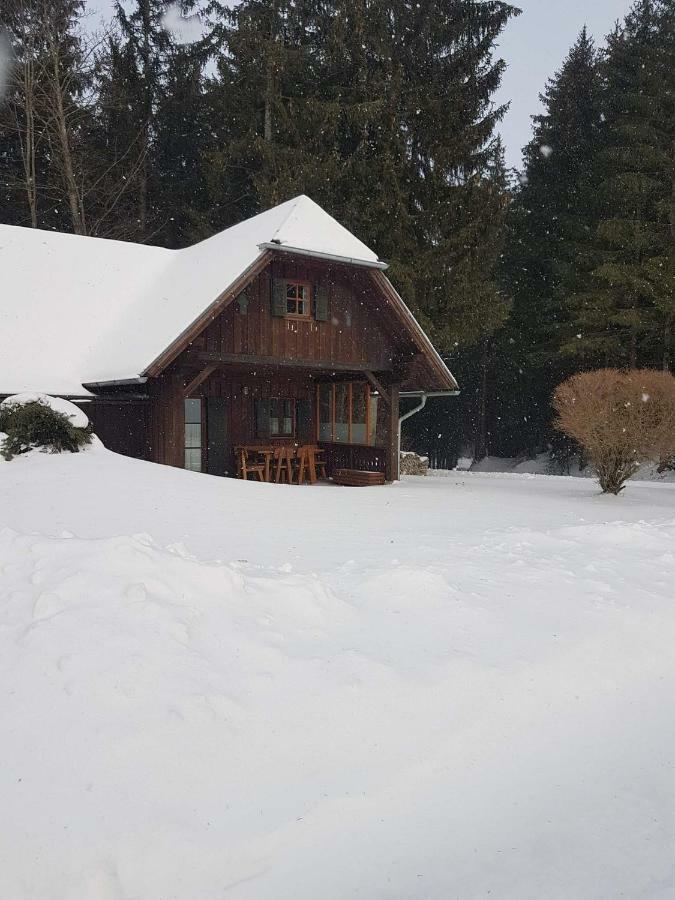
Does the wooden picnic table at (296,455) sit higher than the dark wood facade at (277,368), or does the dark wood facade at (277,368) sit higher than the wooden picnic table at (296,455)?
the dark wood facade at (277,368)

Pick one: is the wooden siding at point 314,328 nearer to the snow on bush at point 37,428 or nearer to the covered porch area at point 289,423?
the covered porch area at point 289,423

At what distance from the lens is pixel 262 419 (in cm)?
1688

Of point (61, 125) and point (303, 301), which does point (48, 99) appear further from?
point (303, 301)

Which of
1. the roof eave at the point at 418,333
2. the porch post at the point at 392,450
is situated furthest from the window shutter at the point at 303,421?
the roof eave at the point at 418,333

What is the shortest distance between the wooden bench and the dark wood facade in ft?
1.88

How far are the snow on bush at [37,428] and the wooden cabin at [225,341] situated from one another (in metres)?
1.80

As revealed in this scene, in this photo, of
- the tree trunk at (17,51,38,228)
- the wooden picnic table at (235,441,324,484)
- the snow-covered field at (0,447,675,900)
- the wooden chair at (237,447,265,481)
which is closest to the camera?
the snow-covered field at (0,447,675,900)

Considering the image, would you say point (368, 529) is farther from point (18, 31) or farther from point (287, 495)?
point (18, 31)

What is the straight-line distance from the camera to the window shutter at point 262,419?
55.2 ft

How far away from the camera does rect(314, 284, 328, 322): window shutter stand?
14.9m

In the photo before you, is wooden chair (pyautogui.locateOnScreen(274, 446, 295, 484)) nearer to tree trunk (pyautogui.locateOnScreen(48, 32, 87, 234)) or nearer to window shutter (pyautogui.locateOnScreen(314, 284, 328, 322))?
window shutter (pyautogui.locateOnScreen(314, 284, 328, 322))

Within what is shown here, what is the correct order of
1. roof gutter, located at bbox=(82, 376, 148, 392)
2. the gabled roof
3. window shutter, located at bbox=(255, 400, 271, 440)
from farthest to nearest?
window shutter, located at bbox=(255, 400, 271, 440)
the gabled roof
roof gutter, located at bbox=(82, 376, 148, 392)

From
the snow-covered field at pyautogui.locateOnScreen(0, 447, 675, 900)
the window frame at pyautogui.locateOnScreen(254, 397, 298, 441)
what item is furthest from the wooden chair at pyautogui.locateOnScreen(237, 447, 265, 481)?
the snow-covered field at pyautogui.locateOnScreen(0, 447, 675, 900)

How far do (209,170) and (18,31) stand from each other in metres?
7.69
